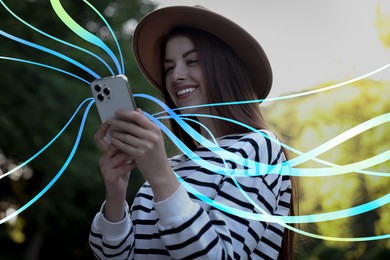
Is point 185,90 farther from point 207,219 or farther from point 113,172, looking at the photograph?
point 207,219

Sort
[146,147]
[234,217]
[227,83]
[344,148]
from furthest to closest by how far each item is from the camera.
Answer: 1. [344,148]
2. [227,83]
3. [234,217]
4. [146,147]

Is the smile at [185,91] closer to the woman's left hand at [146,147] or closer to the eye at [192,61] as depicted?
the eye at [192,61]

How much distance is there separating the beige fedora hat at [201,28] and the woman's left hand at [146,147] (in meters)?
0.50

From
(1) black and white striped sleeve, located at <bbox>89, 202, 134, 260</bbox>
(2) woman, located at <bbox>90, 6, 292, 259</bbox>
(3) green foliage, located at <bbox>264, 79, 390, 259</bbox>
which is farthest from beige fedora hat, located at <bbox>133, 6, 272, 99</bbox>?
(3) green foliage, located at <bbox>264, 79, 390, 259</bbox>

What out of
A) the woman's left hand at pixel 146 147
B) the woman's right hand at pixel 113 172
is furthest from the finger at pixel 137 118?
the woman's right hand at pixel 113 172

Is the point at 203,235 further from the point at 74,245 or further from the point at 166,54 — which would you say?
the point at 74,245

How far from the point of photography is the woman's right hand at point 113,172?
1478mm

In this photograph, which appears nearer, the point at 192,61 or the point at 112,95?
the point at 112,95

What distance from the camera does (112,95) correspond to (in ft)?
4.81

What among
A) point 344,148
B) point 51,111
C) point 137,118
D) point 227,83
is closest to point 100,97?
point 137,118

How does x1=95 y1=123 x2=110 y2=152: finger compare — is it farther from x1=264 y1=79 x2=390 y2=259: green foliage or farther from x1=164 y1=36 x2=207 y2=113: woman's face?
x1=264 y1=79 x2=390 y2=259: green foliage

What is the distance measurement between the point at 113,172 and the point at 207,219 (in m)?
0.30

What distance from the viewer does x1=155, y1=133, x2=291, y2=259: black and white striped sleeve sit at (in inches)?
52.6

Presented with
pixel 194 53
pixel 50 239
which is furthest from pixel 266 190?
pixel 50 239
